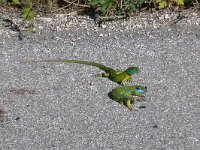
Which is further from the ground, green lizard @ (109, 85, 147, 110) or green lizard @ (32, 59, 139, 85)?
green lizard @ (32, 59, 139, 85)

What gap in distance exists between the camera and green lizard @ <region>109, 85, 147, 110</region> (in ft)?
20.3

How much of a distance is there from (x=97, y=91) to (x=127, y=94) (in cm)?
31

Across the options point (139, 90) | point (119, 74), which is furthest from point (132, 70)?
point (139, 90)

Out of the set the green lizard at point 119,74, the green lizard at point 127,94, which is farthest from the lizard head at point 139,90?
the green lizard at point 119,74

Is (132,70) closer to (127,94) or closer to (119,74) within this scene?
(119,74)

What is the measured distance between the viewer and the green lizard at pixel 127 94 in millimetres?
6180

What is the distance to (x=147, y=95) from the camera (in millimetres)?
6293

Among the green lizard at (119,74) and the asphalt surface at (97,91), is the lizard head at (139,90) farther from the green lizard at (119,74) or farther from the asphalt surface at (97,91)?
the green lizard at (119,74)

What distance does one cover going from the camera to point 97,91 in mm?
6379

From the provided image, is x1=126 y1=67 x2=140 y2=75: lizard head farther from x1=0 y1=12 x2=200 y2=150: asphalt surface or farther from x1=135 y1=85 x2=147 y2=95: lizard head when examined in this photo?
x1=135 y1=85 x2=147 y2=95: lizard head

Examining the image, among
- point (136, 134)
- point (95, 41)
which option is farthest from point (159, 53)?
point (136, 134)

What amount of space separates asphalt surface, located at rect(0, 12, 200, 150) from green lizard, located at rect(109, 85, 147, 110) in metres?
0.06

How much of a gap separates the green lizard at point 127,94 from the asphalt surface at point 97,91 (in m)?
0.06

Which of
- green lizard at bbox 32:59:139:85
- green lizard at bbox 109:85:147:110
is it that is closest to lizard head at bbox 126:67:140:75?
green lizard at bbox 32:59:139:85
